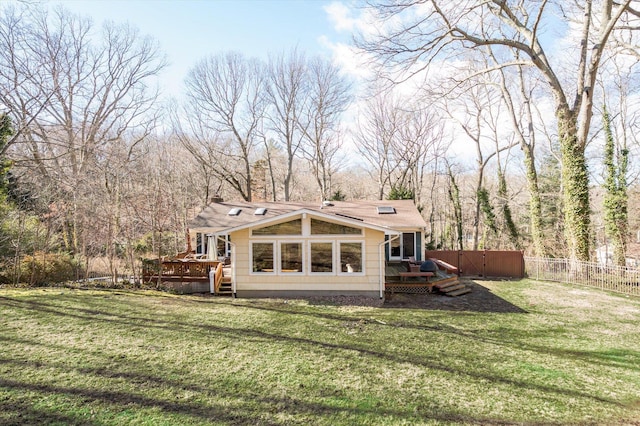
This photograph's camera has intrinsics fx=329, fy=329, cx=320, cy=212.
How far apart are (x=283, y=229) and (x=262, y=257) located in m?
1.16

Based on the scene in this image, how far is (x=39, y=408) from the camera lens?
3.98 m

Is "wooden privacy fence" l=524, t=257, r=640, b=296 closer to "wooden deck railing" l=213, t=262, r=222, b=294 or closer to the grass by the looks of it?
the grass

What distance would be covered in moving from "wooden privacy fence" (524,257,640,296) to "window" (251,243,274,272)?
39.5 feet

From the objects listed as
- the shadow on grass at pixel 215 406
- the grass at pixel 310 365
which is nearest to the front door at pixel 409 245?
the grass at pixel 310 365

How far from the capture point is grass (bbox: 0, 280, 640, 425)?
410cm

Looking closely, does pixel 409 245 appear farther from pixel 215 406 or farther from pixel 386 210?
pixel 215 406

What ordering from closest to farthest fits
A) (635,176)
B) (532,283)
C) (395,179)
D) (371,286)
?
(371,286)
(532,283)
(635,176)
(395,179)

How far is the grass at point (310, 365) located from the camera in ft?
13.5

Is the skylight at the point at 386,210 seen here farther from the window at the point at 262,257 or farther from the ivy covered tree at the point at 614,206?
the ivy covered tree at the point at 614,206

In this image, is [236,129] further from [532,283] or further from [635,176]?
[635,176]

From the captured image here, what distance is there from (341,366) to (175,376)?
2.58 m

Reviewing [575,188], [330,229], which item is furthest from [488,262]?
[330,229]

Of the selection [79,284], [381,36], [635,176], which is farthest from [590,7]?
[79,284]

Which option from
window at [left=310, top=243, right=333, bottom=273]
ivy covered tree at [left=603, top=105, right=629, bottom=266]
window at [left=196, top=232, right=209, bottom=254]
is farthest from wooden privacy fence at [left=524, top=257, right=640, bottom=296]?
window at [left=196, top=232, right=209, bottom=254]
